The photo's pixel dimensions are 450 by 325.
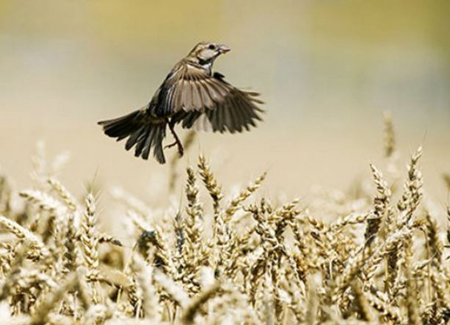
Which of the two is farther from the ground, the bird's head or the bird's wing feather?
the bird's head

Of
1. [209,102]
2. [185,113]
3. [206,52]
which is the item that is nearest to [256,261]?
[209,102]

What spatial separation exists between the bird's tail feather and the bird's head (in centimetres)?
36

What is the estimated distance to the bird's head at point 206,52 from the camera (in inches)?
143

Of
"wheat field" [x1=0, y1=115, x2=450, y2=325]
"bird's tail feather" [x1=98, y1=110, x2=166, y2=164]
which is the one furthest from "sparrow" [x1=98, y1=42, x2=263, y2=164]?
"wheat field" [x1=0, y1=115, x2=450, y2=325]

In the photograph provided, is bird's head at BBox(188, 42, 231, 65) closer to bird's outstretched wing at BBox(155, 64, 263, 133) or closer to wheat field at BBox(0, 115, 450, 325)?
bird's outstretched wing at BBox(155, 64, 263, 133)

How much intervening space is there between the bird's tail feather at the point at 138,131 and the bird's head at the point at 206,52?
0.36m

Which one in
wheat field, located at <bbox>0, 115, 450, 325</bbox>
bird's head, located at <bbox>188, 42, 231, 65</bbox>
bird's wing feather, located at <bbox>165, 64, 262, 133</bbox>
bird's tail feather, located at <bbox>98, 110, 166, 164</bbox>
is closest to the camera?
wheat field, located at <bbox>0, 115, 450, 325</bbox>

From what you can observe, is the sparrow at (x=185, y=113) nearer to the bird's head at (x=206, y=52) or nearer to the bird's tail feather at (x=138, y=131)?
the bird's tail feather at (x=138, y=131)

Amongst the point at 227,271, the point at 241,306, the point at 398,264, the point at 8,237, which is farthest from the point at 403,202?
the point at 8,237

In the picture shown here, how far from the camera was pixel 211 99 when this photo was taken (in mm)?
3012

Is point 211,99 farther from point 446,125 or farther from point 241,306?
point 446,125

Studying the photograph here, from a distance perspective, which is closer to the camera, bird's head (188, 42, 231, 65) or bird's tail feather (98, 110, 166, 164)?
bird's tail feather (98, 110, 166, 164)

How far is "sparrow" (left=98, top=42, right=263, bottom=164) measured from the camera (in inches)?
121

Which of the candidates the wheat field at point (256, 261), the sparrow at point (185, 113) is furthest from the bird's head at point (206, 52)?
the wheat field at point (256, 261)
